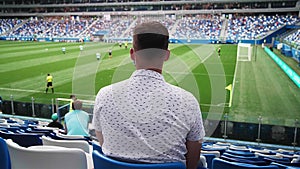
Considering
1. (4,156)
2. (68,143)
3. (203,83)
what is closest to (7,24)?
(203,83)

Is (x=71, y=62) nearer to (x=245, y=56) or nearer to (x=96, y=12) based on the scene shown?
(x=245, y=56)

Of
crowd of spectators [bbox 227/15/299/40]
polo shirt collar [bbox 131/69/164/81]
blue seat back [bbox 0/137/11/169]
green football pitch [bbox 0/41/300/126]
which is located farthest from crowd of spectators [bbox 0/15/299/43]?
polo shirt collar [bbox 131/69/164/81]

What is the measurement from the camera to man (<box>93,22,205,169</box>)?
218 cm

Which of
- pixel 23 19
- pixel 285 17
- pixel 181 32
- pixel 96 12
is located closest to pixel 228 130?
pixel 181 32

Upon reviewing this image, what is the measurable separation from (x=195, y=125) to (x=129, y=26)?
4395 centimetres

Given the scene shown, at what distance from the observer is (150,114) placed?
219cm

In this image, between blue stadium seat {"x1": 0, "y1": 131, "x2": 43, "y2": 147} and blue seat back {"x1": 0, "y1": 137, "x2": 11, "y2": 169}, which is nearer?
blue seat back {"x1": 0, "y1": 137, "x2": 11, "y2": 169}

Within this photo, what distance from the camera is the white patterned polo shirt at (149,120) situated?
2.18 meters

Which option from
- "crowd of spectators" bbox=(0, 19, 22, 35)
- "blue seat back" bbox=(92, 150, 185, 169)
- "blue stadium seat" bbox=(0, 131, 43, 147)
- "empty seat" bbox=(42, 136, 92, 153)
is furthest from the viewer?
"crowd of spectators" bbox=(0, 19, 22, 35)

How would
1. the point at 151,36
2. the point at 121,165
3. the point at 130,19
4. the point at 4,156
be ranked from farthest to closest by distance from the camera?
1. the point at 130,19
2. the point at 4,156
3. the point at 151,36
4. the point at 121,165

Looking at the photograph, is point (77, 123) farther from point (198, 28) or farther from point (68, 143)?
point (198, 28)

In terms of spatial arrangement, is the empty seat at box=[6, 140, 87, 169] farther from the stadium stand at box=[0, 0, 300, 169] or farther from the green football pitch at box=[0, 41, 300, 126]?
the stadium stand at box=[0, 0, 300, 169]

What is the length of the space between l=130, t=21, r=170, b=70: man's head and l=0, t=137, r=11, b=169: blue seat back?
5.02 feet

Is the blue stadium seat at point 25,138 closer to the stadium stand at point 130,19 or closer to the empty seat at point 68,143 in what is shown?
the empty seat at point 68,143
